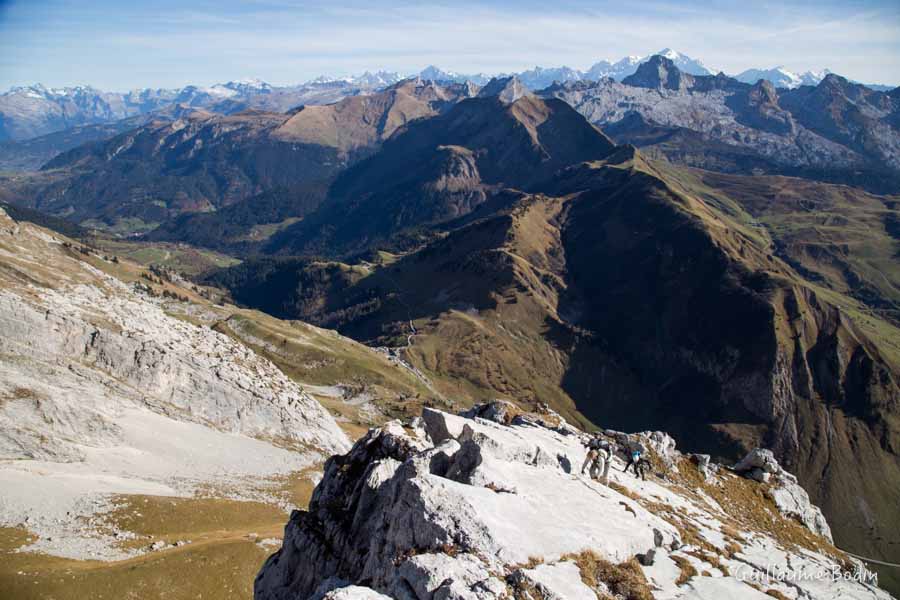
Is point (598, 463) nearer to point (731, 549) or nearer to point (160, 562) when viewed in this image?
point (731, 549)

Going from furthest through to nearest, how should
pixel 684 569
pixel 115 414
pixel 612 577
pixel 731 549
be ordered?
1. pixel 115 414
2. pixel 731 549
3. pixel 684 569
4. pixel 612 577

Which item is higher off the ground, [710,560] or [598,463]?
[598,463]

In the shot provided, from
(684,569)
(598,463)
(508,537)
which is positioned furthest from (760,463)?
(508,537)

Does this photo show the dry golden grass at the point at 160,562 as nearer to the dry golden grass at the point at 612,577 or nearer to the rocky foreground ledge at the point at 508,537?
the rocky foreground ledge at the point at 508,537

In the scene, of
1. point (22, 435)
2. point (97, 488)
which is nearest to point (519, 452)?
point (97, 488)

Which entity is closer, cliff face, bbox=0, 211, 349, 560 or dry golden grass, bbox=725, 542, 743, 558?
dry golden grass, bbox=725, 542, 743, 558

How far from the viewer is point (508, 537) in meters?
25.9

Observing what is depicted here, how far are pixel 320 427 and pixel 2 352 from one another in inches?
2428

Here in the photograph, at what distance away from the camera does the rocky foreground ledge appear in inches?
959

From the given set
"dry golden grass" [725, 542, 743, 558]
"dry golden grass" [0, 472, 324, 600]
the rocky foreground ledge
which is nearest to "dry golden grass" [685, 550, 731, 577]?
the rocky foreground ledge

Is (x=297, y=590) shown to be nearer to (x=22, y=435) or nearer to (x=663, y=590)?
(x=663, y=590)

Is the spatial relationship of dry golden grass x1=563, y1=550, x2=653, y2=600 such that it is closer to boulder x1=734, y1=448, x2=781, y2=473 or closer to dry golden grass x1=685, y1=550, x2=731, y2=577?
dry golden grass x1=685, y1=550, x2=731, y2=577

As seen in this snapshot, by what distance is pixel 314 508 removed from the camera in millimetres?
40688

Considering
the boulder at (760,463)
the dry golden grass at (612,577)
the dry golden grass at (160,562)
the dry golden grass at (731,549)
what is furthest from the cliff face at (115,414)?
the boulder at (760,463)
